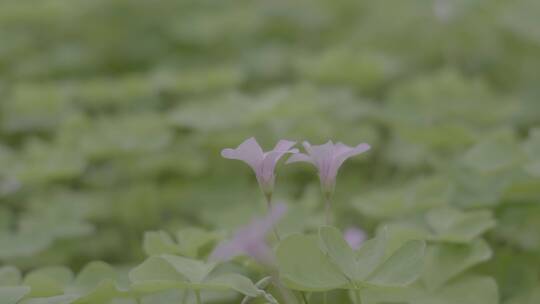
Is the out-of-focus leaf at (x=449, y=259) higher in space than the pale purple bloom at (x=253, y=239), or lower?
lower

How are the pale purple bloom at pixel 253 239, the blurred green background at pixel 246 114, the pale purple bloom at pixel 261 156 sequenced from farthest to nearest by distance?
the blurred green background at pixel 246 114
the pale purple bloom at pixel 261 156
the pale purple bloom at pixel 253 239

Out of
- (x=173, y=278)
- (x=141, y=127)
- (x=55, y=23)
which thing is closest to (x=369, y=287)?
(x=173, y=278)

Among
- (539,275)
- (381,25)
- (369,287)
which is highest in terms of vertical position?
(381,25)

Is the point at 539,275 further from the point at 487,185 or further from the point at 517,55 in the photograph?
the point at 517,55

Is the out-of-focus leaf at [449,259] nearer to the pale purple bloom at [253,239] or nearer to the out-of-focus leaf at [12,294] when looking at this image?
the pale purple bloom at [253,239]

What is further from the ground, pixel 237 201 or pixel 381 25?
pixel 381 25

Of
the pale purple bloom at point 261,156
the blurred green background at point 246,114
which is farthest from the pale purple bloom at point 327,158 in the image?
the blurred green background at point 246,114

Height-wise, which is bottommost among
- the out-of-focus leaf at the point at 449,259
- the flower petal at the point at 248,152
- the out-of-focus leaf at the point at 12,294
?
the out-of-focus leaf at the point at 449,259
